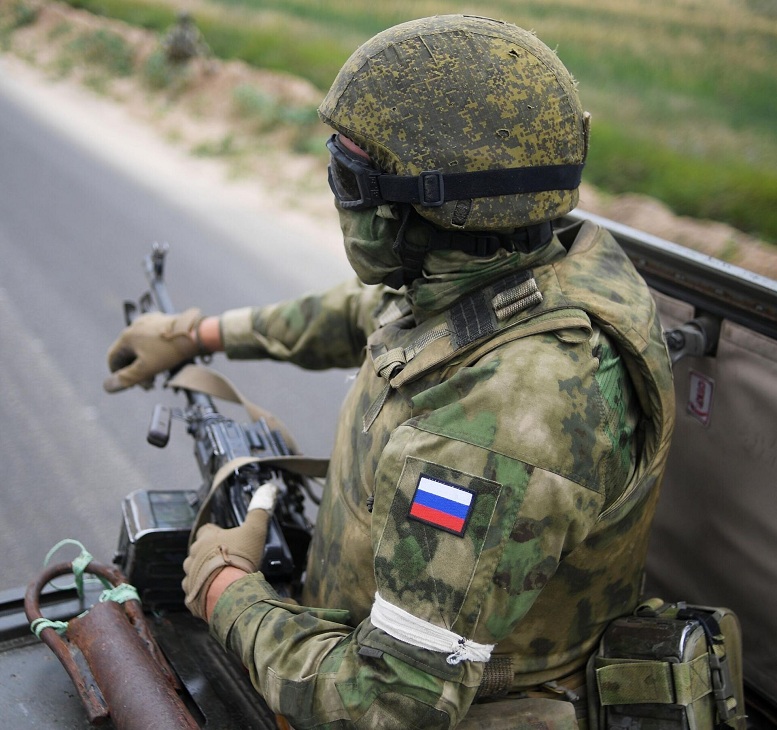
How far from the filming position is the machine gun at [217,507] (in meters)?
2.33

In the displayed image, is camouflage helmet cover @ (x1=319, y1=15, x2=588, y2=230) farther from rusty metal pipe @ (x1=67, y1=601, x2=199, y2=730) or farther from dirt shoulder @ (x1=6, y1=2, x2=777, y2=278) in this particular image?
dirt shoulder @ (x1=6, y1=2, x2=777, y2=278)

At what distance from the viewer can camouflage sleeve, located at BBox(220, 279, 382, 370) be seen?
8.74ft

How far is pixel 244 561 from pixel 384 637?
1.76 feet

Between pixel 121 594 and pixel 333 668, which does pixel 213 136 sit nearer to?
→ pixel 121 594

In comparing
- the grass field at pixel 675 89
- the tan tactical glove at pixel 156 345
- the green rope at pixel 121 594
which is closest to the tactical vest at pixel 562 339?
the green rope at pixel 121 594

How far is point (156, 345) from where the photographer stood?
2873mm

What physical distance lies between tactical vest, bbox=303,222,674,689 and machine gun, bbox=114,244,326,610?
36 centimetres

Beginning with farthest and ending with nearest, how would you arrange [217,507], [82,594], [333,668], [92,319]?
1. [92,319]
2. [217,507]
3. [82,594]
4. [333,668]

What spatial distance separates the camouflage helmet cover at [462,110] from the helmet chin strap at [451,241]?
5cm

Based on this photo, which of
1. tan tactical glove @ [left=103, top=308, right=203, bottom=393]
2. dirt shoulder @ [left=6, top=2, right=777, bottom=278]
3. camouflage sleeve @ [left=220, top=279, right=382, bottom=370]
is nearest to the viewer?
camouflage sleeve @ [left=220, top=279, right=382, bottom=370]

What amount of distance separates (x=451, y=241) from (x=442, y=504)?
54 cm

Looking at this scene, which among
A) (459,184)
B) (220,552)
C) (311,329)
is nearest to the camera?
(459,184)

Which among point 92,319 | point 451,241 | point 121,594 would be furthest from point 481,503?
point 92,319

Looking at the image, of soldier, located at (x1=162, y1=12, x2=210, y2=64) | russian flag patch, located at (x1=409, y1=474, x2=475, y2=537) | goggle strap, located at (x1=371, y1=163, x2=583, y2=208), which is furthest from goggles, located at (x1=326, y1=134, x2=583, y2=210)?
soldier, located at (x1=162, y1=12, x2=210, y2=64)
